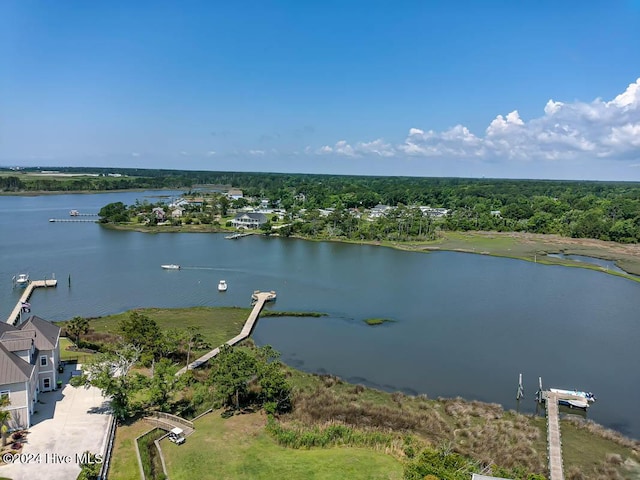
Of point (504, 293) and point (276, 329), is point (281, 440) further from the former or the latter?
point (504, 293)

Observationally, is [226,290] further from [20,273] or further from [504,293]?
[504,293]

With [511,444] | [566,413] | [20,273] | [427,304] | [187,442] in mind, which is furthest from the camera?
[20,273]

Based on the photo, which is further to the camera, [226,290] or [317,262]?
[317,262]

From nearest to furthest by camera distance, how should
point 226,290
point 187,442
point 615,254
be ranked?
point 187,442, point 226,290, point 615,254

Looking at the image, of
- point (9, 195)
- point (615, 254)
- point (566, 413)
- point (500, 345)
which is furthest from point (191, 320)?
point (9, 195)

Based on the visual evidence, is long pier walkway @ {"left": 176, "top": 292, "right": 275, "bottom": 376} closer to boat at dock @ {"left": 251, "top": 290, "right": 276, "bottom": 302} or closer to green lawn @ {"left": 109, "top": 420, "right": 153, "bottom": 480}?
boat at dock @ {"left": 251, "top": 290, "right": 276, "bottom": 302}

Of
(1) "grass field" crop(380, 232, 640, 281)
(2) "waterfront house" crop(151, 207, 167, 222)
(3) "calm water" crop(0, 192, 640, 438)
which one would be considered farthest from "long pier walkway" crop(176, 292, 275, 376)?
(2) "waterfront house" crop(151, 207, 167, 222)

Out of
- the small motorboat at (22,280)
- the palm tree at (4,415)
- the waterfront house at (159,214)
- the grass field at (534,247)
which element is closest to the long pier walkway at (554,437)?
the palm tree at (4,415)

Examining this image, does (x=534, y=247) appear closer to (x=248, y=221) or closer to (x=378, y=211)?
(x=378, y=211)
